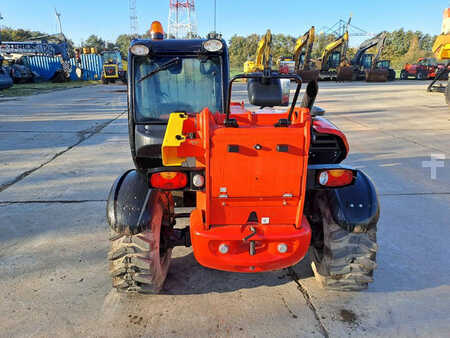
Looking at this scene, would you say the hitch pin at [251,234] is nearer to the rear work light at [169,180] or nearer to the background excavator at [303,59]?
the rear work light at [169,180]

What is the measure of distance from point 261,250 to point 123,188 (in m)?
1.08

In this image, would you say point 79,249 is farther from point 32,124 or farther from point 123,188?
point 32,124

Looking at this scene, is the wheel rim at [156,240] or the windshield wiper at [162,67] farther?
the windshield wiper at [162,67]

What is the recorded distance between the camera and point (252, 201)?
204cm

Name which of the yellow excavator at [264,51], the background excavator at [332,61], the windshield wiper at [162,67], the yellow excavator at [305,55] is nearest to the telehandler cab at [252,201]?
the windshield wiper at [162,67]

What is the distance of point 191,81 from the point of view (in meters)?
3.16

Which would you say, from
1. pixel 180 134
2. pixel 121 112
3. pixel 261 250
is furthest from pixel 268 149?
pixel 121 112

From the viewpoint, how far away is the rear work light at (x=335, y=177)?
204cm

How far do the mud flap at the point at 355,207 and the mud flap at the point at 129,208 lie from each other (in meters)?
1.29

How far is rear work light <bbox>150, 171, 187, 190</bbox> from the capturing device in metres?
2.00

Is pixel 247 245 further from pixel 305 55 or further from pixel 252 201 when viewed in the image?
pixel 305 55

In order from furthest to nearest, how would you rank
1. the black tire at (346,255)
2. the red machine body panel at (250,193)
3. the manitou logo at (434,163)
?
the manitou logo at (434,163) → the black tire at (346,255) → the red machine body panel at (250,193)

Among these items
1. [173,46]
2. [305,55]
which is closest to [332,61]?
[305,55]

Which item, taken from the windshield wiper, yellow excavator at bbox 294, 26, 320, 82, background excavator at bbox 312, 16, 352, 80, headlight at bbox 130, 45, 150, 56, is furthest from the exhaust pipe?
background excavator at bbox 312, 16, 352, 80
